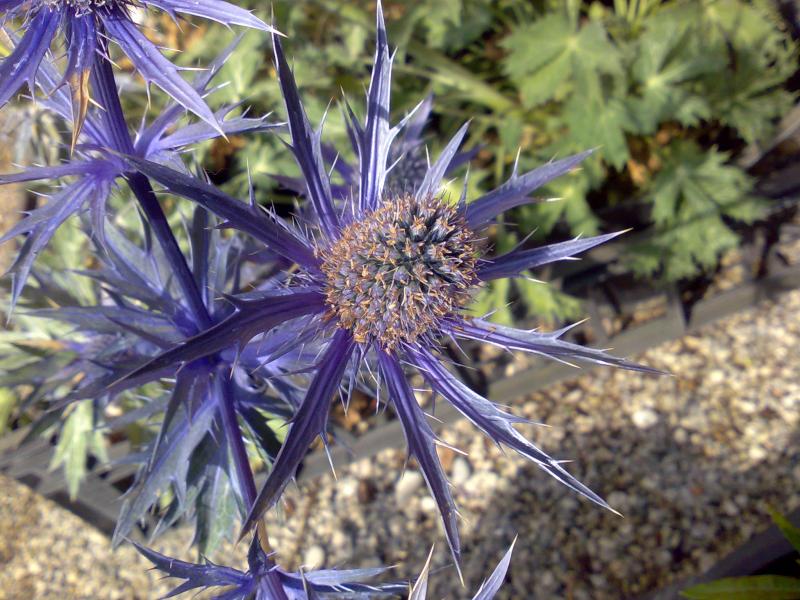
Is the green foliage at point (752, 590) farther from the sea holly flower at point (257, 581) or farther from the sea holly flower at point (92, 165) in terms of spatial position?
the sea holly flower at point (92, 165)

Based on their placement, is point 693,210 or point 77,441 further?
point 693,210

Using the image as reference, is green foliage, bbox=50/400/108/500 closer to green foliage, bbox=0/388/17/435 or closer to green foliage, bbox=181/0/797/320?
green foliage, bbox=0/388/17/435

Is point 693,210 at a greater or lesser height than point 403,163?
lesser

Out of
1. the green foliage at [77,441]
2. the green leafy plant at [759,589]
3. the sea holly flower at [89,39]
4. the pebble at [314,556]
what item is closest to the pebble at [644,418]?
the green leafy plant at [759,589]

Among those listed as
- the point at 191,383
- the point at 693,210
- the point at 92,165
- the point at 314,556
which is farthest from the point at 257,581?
the point at 693,210

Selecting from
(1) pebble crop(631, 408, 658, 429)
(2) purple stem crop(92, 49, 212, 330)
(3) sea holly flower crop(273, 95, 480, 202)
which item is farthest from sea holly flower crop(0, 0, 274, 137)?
(1) pebble crop(631, 408, 658, 429)

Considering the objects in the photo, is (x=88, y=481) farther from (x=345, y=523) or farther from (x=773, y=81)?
(x=773, y=81)

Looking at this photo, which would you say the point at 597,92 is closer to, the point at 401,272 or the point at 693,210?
the point at 693,210
